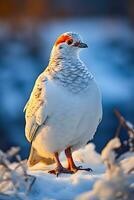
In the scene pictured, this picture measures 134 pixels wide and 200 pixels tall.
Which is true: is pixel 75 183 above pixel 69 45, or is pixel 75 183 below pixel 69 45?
below

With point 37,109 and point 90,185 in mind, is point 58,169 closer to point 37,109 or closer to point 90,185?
point 37,109

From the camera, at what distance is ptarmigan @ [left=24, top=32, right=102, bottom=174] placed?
3580 mm

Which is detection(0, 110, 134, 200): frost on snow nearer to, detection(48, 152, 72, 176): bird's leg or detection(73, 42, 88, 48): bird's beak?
detection(48, 152, 72, 176): bird's leg

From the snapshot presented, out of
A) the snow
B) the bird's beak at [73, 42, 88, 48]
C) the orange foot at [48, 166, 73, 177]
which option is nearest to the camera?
the snow

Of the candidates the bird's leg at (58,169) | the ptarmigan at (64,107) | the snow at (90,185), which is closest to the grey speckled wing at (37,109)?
the ptarmigan at (64,107)

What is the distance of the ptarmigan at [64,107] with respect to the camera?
3.58 meters

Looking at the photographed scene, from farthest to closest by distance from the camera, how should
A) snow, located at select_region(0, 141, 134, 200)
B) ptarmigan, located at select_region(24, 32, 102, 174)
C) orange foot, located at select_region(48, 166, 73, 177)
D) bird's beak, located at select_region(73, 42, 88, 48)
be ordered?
bird's beak, located at select_region(73, 42, 88, 48), ptarmigan, located at select_region(24, 32, 102, 174), orange foot, located at select_region(48, 166, 73, 177), snow, located at select_region(0, 141, 134, 200)

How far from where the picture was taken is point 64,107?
3.56 m

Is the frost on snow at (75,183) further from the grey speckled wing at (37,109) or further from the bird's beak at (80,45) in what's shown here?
the bird's beak at (80,45)

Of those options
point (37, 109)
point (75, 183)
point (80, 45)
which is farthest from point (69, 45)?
point (75, 183)

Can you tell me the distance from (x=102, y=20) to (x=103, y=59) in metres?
4.67

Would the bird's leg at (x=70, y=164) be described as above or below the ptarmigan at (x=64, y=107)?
below

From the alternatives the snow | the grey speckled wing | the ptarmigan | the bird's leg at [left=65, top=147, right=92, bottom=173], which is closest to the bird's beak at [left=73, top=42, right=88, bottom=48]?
the ptarmigan

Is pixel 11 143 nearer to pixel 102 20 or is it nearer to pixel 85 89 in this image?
pixel 85 89
